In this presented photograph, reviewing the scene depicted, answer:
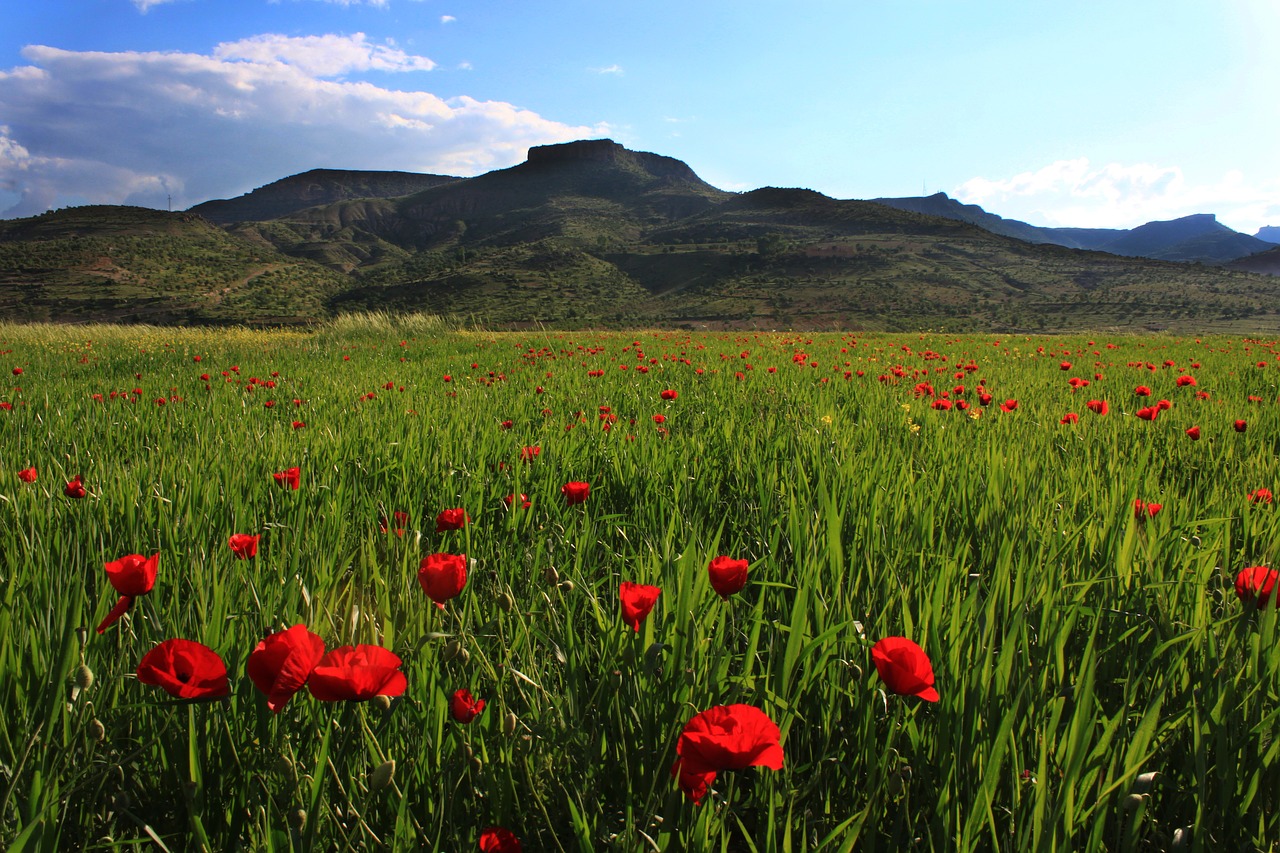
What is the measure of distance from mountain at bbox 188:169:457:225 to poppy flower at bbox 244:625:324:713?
13683 cm

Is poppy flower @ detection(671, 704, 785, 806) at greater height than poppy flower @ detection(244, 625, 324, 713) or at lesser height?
lesser

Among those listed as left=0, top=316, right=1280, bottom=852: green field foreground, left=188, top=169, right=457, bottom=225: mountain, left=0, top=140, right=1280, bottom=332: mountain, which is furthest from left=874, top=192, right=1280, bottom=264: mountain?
left=0, top=316, right=1280, bottom=852: green field foreground

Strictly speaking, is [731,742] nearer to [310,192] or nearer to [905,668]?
[905,668]

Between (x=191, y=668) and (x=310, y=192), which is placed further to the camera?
(x=310, y=192)

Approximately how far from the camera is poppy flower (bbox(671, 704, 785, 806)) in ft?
1.95

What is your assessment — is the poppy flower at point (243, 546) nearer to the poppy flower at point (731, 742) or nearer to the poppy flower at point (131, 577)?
the poppy flower at point (131, 577)

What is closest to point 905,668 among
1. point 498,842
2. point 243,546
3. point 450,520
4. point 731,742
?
point 731,742

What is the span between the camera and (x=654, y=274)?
2172 inches

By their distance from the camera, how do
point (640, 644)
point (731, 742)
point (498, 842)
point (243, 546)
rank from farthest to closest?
point (243, 546) → point (640, 644) → point (498, 842) → point (731, 742)

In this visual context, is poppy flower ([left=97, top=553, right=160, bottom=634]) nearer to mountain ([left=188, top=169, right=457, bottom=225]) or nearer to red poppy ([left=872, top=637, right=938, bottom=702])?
red poppy ([left=872, top=637, right=938, bottom=702])

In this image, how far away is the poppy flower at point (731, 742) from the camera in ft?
1.95

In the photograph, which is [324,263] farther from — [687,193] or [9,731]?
[9,731]

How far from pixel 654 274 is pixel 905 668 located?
184 ft

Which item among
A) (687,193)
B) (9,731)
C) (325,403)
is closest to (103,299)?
(325,403)
